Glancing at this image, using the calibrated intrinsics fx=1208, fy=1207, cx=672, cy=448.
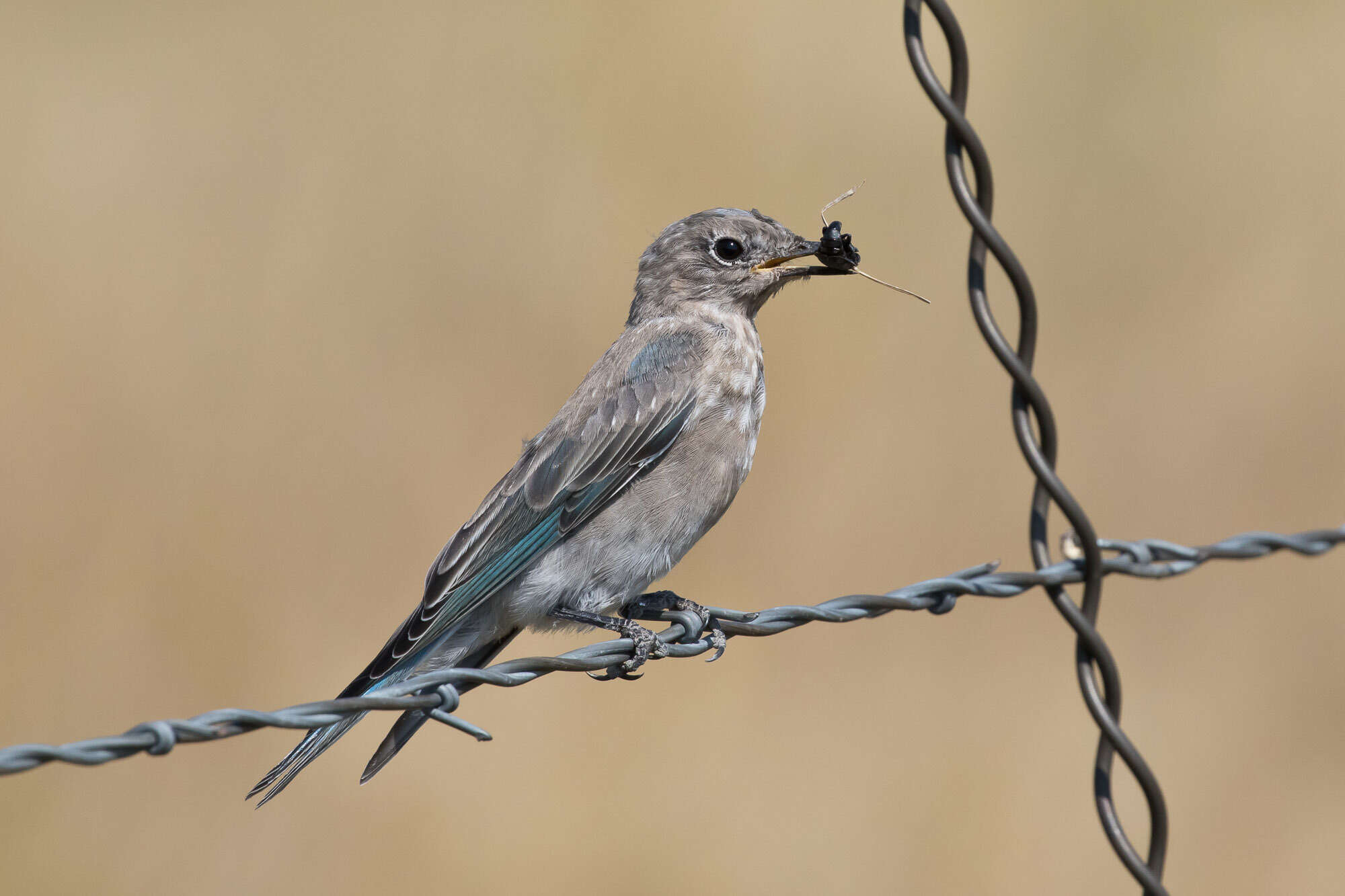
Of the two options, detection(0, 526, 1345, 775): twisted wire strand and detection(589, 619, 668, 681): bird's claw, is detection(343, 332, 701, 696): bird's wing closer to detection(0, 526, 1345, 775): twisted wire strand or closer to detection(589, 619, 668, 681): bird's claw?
detection(589, 619, 668, 681): bird's claw

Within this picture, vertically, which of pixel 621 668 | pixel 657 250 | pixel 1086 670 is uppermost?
pixel 657 250

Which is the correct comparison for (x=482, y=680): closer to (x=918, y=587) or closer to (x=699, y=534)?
(x=918, y=587)

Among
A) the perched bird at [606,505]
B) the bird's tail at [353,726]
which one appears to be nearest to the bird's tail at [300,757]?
the bird's tail at [353,726]

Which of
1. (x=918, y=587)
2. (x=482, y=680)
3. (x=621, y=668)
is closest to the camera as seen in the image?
(x=482, y=680)

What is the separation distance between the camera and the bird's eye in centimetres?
480

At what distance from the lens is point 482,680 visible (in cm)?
255

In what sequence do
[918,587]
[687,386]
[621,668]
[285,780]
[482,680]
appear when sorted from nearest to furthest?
[482,680] → [918,587] → [285,780] → [621,668] → [687,386]

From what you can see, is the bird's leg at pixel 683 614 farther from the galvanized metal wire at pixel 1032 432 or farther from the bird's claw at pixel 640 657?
the galvanized metal wire at pixel 1032 432

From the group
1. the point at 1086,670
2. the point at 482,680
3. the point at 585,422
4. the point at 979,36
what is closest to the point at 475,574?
the point at 585,422

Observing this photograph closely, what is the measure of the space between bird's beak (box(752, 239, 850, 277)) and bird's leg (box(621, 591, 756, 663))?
1.32 m

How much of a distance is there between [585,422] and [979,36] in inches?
212

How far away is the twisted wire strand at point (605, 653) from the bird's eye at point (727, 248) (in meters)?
1.89

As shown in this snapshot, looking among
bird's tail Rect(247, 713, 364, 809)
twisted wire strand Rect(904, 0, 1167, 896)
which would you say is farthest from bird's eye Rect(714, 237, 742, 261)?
twisted wire strand Rect(904, 0, 1167, 896)

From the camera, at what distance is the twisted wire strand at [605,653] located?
2084mm
